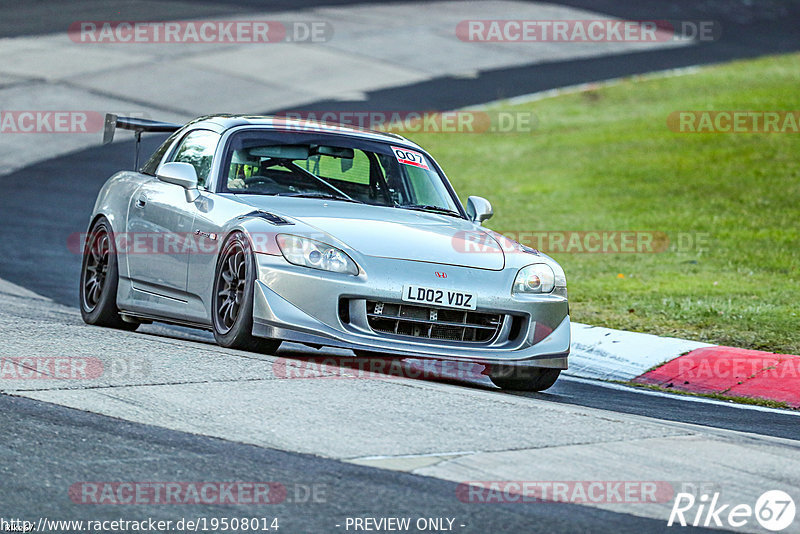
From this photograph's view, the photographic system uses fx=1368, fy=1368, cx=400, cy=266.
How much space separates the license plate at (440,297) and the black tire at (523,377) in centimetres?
66

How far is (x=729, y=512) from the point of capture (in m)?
5.05

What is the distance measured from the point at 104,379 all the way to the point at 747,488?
10.3ft

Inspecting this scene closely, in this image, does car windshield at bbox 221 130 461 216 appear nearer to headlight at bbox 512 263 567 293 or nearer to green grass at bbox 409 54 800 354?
headlight at bbox 512 263 567 293

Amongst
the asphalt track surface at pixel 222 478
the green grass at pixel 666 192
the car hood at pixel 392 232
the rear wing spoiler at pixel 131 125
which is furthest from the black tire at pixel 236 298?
the green grass at pixel 666 192

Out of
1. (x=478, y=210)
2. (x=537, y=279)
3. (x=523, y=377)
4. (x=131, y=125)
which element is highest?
(x=131, y=125)

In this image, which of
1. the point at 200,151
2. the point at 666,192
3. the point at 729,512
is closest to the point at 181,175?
the point at 200,151

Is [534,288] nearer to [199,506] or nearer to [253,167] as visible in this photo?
[253,167]

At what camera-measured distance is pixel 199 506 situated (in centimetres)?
479

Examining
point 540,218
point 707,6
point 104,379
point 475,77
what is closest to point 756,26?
point 707,6

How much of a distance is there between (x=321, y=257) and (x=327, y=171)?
1.45m

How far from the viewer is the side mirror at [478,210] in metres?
9.23

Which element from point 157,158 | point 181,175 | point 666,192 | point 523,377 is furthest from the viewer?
point 666,192

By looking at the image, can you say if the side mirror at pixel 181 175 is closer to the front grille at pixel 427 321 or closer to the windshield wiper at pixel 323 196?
the windshield wiper at pixel 323 196

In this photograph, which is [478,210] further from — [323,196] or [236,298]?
[236,298]
